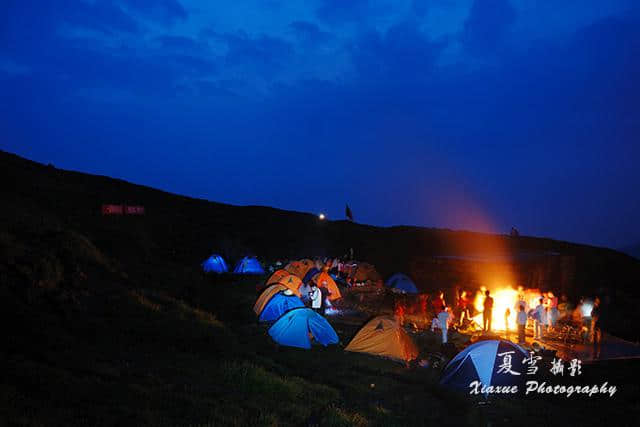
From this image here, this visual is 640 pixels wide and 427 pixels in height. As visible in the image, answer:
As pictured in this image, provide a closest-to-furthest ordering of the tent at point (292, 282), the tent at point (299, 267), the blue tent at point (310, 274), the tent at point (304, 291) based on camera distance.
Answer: the tent at point (304, 291), the tent at point (292, 282), the blue tent at point (310, 274), the tent at point (299, 267)

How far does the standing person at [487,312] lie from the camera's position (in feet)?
61.2

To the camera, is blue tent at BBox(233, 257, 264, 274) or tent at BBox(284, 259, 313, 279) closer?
tent at BBox(284, 259, 313, 279)

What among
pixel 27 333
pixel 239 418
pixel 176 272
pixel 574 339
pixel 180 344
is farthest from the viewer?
pixel 176 272

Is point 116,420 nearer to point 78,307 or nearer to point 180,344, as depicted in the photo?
point 180,344

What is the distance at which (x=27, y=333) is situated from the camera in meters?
9.88

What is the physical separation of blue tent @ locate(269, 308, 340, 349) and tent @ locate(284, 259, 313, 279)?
1236cm

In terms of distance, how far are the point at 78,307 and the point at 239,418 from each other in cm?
776

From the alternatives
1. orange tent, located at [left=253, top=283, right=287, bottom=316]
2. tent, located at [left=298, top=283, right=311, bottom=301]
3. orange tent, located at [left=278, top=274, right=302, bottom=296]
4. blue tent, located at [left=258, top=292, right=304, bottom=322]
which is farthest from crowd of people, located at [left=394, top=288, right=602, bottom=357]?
orange tent, located at [left=253, top=283, right=287, bottom=316]

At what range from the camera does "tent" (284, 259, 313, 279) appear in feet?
94.3

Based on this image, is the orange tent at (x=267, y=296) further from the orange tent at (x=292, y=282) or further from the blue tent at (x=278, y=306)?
the orange tent at (x=292, y=282)

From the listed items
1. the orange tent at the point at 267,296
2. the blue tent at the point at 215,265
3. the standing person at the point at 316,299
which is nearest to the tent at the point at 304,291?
the standing person at the point at 316,299

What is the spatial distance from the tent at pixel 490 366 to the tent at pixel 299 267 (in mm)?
17217

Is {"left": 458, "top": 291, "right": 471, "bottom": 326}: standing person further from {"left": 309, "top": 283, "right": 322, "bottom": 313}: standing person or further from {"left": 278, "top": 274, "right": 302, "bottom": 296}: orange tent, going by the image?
{"left": 278, "top": 274, "right": 302, "bottom": 296}: orange tent

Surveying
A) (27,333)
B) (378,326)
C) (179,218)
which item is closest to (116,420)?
(27,333)
